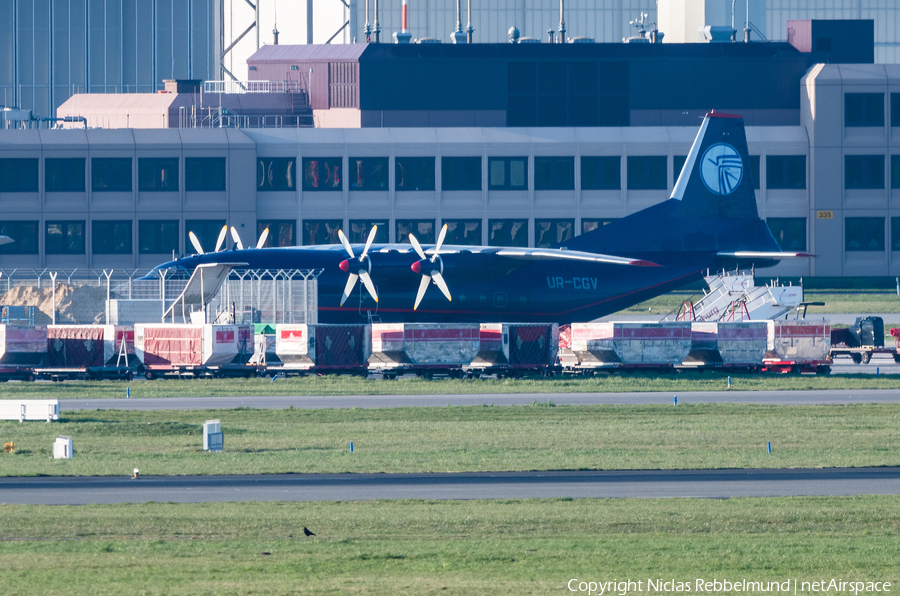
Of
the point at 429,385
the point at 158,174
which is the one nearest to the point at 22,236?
the point at 158,174

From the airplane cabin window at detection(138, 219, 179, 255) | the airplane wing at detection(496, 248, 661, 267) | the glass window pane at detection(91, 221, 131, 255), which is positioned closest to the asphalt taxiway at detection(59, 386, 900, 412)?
the airplane wing at detection(496, 248, 661, 267)

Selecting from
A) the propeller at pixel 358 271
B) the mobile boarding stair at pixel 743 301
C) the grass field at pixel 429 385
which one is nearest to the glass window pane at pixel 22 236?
the grass field at pixel 429 385

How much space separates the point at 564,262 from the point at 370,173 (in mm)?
34277

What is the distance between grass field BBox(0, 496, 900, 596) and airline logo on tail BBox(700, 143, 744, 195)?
128ft

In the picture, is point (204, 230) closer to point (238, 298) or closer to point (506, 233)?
point (506, 233)

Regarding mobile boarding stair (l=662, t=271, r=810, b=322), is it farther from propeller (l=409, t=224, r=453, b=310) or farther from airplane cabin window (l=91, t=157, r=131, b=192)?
airplane cabin window (l=91, t=157, r=131, b=192)

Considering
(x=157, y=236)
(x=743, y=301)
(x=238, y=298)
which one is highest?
(x=157, y=236)

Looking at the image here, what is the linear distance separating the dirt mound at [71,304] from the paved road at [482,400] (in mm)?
17018

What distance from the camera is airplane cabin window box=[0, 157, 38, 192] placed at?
274 feet

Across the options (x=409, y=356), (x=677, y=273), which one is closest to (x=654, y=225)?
(x=677, y=273)

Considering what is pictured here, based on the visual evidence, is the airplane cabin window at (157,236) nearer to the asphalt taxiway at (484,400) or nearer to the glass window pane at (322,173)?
the glass window pane at (322,173)

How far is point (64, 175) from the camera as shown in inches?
3314

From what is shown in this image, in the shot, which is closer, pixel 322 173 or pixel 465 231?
pixel 322 173

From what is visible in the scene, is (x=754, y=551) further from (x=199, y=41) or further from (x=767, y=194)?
(x=199, y=41)
